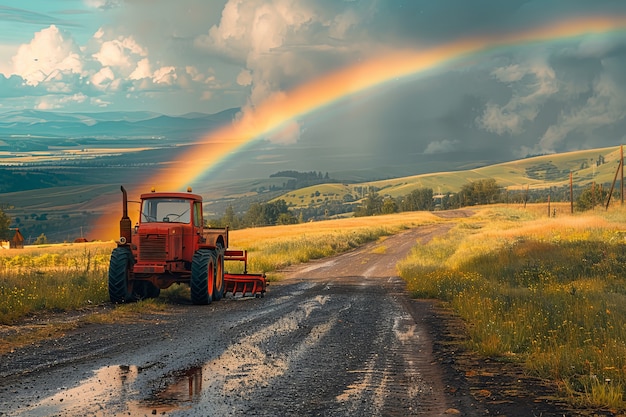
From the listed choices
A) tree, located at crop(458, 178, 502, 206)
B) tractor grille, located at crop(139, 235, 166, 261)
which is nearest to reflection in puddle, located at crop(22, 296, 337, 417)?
tractor grille, located at crop(139, 235, 166, 261)

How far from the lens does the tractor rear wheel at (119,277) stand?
59.2ft

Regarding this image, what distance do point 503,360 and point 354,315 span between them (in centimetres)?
611

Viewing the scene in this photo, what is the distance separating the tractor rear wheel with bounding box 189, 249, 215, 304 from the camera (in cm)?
1842

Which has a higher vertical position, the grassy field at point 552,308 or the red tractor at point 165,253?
the red tractor at point 165,253

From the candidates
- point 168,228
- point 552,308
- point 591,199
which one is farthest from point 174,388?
point 591,199

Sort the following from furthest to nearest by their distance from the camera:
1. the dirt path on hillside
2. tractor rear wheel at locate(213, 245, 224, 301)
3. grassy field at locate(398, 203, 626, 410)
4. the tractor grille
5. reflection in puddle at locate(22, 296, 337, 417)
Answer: tractor rear wheel at locate(213, 245, 224, 301)
the tractor grille
grassy field at locate(398, 203, 626, 410)
the dirt path on hillside
reflection in puddle at locate(22, 296, 337, 417)

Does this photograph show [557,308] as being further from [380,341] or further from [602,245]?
[602,245]

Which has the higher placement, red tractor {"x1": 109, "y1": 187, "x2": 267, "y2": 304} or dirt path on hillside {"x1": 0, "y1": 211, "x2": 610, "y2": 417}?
red tractor {"x1": 109, "y1": 187, "x2": 267, "y2": 304}

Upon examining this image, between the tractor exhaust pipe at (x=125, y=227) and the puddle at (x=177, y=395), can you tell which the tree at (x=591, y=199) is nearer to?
the tractor exhaust pipe at (x=125, y=227)

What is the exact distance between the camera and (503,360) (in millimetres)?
10867

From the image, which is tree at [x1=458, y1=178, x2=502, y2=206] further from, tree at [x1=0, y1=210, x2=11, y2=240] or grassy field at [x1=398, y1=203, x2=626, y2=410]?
grassy field at [x1=398, y1=203, x2=626, y2=410]

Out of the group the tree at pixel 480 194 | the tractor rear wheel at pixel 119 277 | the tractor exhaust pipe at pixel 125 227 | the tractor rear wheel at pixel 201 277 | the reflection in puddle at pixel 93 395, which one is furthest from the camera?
the tree at pixel 480 194

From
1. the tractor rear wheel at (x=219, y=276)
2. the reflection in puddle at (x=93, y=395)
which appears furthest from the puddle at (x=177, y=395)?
the tractor rear wheel at (x=219, y=276)

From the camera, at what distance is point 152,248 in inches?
734
